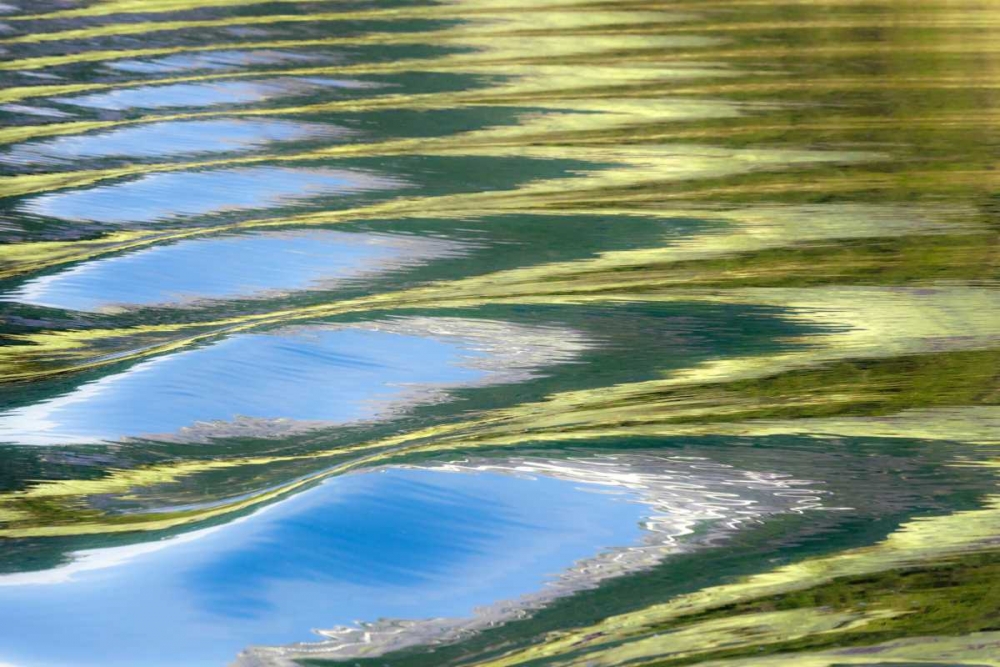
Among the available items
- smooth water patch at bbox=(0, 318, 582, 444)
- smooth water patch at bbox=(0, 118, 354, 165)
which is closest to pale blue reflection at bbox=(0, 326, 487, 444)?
smooth water patch at bbox=(0, 318, 582, 444)

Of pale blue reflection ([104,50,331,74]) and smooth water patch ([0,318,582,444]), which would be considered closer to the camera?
smooth water patch ([0,318,582,444])

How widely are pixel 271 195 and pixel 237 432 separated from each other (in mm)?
834

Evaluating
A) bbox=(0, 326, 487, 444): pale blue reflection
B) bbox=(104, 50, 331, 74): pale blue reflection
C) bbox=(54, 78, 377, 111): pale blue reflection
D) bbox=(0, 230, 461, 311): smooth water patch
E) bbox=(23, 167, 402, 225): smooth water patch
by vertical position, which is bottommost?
bbox=(0, 326, 487, 444): pale blue reflection

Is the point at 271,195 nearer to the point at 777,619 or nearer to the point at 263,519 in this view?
the point at 263,519

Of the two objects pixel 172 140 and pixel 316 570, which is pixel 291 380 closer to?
pixel 316 570

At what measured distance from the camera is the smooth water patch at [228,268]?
142 centimetres

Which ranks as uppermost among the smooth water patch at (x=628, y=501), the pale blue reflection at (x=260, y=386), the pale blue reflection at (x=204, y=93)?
the pale blue reflection at (x=204, y=93)

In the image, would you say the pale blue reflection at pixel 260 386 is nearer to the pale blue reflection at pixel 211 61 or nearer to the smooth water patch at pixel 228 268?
the smooth water patch at pixel 228 268

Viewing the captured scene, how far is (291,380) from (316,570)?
0.37 m

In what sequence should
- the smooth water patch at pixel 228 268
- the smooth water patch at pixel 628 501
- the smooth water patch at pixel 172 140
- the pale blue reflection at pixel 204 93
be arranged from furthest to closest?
the pale blue reflection at pixel 204 93
the smooth water patch at pixel 172 140
the smooth water patch at pixel 228 268
the smooth water patch at pixel 628 501

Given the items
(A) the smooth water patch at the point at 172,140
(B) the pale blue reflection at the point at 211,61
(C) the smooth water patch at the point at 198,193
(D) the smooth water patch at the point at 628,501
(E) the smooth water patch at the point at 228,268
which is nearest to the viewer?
(D) the smooth water patch at the point at 628,501

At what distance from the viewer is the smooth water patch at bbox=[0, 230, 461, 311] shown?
4.66 ft

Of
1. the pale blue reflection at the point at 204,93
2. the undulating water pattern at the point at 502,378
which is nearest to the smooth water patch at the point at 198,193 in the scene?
the undulating water pattern at the point at 502,378

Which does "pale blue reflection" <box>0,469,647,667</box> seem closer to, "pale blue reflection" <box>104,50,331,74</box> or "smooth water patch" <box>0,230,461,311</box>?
"smooth water patch" <box>0,230,461,311</box>
